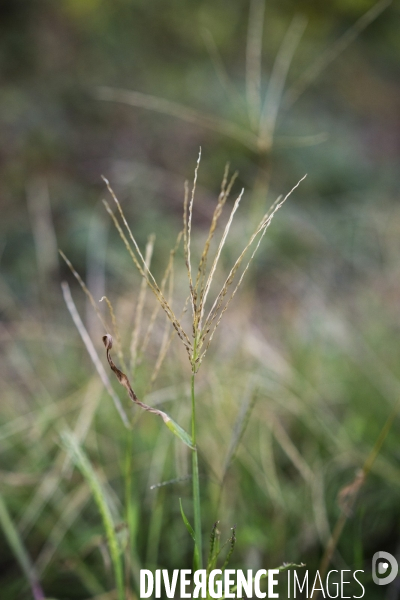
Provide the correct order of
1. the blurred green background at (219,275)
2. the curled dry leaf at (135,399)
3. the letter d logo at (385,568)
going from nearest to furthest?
the curled dry leaf at (135,399) → the letter d logo at (385,568) → the blurred green background at (219,275)

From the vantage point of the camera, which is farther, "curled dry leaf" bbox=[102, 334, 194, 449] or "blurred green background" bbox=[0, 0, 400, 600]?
"blurred green background" bbox=[0, 0, 400, 600]

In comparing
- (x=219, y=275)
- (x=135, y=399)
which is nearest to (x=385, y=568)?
(x=135, y=399)

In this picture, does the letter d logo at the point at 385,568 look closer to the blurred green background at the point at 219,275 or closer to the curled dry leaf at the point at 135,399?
the blurred green background at the point at 219,275

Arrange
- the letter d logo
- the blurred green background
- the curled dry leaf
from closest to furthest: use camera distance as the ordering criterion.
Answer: the curled dry leaf → the letter d logo → the blurred green background

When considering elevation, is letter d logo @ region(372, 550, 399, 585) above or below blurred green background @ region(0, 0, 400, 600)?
below

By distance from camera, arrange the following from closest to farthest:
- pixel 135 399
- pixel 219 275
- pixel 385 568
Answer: pixel 135 399 → pixel 385 568 → pixel 219 275

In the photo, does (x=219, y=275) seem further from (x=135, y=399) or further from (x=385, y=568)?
(x=135, y=399)

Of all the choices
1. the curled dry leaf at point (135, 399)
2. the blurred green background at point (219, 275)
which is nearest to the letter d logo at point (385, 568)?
the blurred green background at point (219, 275)

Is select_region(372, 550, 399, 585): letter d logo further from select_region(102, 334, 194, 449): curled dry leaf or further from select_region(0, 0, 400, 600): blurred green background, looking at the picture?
select_region(102, 334, 194, 449): curled dry leaf

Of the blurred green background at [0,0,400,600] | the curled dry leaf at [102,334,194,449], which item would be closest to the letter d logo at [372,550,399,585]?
the blurred green background at [0,0,400,600]
